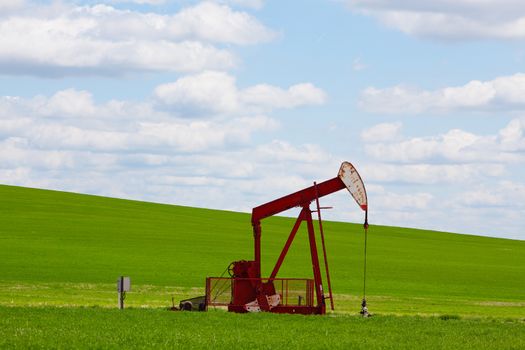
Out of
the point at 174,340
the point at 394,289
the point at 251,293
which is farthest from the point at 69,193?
the point at 174,340

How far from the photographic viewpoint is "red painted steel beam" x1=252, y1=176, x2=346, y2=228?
36.9 m

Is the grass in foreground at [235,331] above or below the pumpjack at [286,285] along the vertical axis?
below

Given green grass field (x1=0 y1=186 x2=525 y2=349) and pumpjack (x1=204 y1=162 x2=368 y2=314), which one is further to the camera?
pumpjack (x1=204 y1=162 x2=368 y2=314)

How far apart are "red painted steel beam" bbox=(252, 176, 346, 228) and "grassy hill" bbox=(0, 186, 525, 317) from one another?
894cm

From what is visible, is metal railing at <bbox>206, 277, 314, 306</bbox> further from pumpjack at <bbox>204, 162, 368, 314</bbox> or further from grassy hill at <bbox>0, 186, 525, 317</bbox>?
grassy hill at <bbox>0, 186, 525, 317</bbox>

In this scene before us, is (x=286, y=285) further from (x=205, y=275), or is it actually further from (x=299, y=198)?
(x=205, y=275)

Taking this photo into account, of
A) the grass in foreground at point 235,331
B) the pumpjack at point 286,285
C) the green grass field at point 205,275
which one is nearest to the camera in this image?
the grass in foreground at point 235,331

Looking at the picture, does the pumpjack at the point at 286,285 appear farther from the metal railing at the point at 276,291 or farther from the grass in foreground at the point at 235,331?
the grass in foreground at the point at 235,331

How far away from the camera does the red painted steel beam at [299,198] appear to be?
121 feet

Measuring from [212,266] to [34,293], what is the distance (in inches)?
709

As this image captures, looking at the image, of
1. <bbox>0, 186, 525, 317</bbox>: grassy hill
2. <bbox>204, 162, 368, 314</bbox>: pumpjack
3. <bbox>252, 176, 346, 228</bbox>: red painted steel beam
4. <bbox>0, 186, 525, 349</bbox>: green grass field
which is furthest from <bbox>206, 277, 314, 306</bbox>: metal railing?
<bbox>0, 186, 525, 317</bbox>: grassy hill

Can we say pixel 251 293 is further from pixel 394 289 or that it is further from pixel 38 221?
pixel 38 221

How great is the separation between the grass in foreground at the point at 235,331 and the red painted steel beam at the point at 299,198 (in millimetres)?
4396

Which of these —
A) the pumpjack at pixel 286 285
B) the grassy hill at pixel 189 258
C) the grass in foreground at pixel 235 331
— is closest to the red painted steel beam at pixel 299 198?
the pumpjack at pixel 286 285
